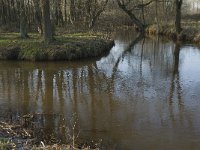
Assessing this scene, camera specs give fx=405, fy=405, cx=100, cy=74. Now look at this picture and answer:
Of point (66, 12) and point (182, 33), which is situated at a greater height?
point (66, 12)

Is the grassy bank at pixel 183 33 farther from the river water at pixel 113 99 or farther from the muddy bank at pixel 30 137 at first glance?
the muddy bank at pixel 30 137

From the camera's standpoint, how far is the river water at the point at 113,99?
428 inches

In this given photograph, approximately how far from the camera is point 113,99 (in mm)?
14742

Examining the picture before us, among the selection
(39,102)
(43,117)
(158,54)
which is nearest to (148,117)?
(43,117)

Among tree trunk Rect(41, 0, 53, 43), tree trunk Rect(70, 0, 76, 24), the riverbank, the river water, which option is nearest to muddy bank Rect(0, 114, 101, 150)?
the river water

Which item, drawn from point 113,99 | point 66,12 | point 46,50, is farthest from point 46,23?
point 66,12

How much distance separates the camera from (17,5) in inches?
1636

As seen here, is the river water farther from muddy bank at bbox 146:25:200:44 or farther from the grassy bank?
the grassy bank

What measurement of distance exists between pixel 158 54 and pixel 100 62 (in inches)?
230

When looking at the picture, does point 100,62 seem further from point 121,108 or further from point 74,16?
point 74,16

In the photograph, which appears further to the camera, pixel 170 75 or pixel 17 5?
pixel 17 5

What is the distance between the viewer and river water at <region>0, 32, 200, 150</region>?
35.6 ft

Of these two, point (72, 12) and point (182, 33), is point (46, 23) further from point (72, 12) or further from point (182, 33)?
point (72, 12)

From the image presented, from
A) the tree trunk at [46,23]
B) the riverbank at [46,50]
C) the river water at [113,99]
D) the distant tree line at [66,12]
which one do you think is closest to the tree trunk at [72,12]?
the distant tree line at [66,12]
